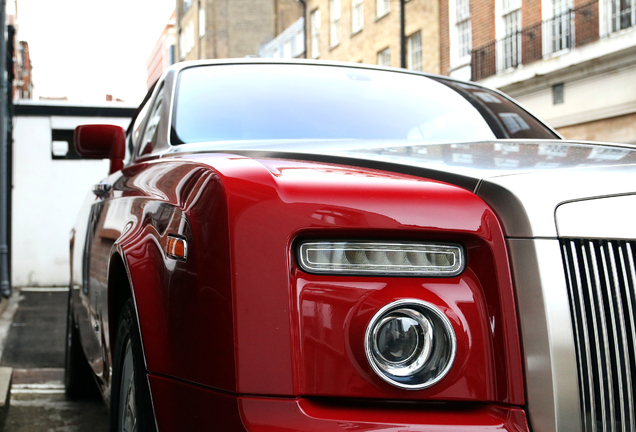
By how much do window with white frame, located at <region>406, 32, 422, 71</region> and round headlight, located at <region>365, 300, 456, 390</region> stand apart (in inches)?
933

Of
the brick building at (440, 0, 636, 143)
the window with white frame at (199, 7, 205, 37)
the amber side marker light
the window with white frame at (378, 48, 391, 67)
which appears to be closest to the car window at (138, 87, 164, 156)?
the amber side marker light

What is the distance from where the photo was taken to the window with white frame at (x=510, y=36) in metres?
19.4

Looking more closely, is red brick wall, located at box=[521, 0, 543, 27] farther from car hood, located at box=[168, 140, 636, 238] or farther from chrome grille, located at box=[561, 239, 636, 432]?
chrome grille, located at box=[561, 239, 636, 432]

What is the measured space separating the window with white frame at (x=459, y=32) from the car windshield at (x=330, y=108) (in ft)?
62.9

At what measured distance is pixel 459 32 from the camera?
881 inches

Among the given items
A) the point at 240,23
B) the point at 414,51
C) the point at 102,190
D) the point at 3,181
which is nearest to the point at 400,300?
the point at 102,190

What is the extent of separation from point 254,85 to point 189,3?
2240 inches

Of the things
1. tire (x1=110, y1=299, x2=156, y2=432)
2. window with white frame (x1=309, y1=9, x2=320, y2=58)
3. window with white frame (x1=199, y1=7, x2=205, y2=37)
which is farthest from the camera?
window with white frame (x1=199, y1=7, x2=205, y2=37)

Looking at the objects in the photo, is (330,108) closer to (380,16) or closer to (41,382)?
(41,382)

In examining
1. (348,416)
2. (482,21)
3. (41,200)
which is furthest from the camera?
(482,21)

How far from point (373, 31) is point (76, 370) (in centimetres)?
2479

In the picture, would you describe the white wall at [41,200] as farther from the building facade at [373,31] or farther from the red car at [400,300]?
the building facade at [373,31]

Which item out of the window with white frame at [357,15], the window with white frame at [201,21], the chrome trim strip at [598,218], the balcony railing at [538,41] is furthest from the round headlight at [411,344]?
the window with white frame at [201,21]

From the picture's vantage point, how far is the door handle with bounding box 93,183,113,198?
3.22 metres
